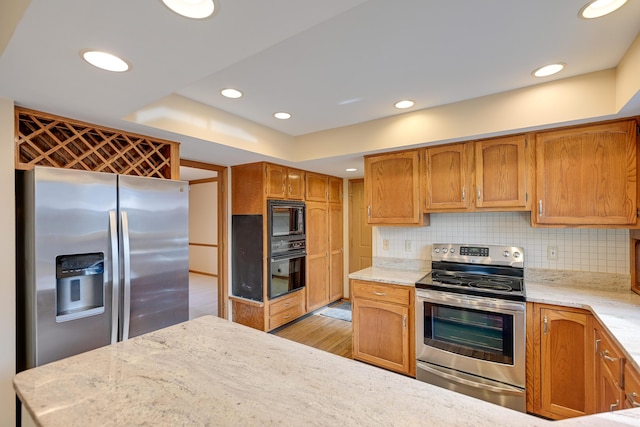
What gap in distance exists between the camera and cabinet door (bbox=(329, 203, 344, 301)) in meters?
4.44

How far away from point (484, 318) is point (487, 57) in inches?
69.1

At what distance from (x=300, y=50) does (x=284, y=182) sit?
2.10 meters

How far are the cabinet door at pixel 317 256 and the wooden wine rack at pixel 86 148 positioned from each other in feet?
6.59

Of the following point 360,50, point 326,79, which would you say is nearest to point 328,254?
point 326,79

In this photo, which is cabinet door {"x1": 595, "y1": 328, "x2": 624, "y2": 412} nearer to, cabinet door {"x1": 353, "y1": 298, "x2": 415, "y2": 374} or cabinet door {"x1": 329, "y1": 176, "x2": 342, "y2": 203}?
cabinet door {"x1": 353, "y1": 298, "x2": 415, "y2": 374}

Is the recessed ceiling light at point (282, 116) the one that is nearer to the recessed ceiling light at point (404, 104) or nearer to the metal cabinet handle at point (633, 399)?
the recessed ceiling light at point (404, 104)

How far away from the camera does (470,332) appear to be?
2.16m

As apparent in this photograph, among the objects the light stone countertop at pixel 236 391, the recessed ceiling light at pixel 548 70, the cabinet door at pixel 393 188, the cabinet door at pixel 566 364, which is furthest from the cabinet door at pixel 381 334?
the recessed ceiling light at pixel 548 70

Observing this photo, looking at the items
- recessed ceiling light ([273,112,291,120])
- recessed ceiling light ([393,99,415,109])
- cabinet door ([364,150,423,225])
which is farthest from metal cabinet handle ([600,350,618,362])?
recessed ceiling light ([273,112,291,120])

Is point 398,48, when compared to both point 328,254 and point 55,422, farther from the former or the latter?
point 328,254

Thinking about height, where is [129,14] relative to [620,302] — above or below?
above

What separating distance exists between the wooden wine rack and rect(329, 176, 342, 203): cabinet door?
2.44 m

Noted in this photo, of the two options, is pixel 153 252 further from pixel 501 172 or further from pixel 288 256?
pixel 501 172

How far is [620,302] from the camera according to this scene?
1832 mm
